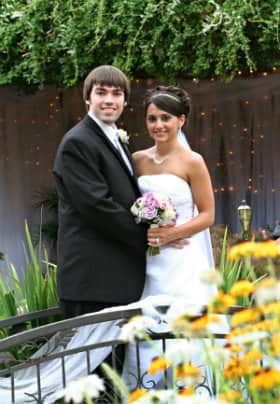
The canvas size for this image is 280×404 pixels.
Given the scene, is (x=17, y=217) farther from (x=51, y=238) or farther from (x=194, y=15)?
(x=194, y=15)

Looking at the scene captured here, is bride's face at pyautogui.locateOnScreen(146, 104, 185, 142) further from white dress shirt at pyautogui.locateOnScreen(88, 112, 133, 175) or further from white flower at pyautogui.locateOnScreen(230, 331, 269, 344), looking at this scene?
white flower at pyautogui.locateOnScreen(230, 331, 269, 344)

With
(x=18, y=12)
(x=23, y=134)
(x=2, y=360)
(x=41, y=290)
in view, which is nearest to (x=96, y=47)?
(x=18, y=12)

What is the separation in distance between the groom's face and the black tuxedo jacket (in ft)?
0.17

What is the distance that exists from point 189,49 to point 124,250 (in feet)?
14.2

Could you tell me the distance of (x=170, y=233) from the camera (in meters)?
3.76

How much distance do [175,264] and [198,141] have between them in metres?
5.92

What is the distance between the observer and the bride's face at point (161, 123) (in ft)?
12.9

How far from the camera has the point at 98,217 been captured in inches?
137

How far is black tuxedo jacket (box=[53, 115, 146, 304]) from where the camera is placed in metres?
3.50

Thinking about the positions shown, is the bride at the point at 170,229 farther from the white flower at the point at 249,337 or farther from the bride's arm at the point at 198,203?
the white flower at the point at 249,337

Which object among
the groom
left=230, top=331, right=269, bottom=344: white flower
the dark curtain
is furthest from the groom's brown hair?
the dark curtain

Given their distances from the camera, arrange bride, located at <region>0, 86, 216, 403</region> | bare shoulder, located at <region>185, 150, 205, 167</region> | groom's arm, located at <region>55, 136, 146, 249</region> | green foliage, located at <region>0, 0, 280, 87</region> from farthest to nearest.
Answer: green foliage, located at <region>0, 0, 280, 87</region> < bare shoulder, located at <region>185, 150, 205, 167</region> < bride, located at <region>0, 86, 216, 403</region> < groom's arm, located at <region>55, 136, 146, 249</region>

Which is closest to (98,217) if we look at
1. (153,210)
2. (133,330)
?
(153,210)

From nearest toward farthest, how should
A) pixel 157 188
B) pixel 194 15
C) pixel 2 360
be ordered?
pixel 2 360 < pixel 157 188 < pixel 194 15
